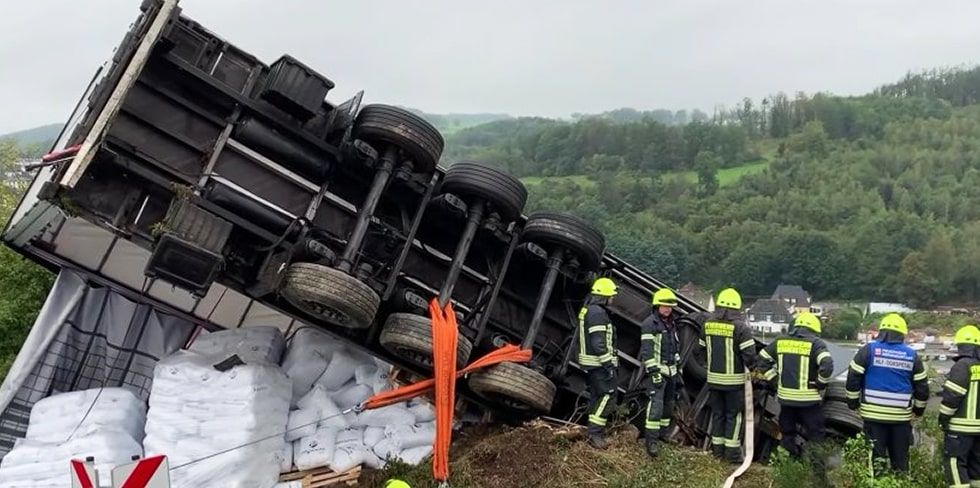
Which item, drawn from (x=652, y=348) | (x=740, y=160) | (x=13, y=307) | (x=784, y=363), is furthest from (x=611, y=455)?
(x=740, y=160)

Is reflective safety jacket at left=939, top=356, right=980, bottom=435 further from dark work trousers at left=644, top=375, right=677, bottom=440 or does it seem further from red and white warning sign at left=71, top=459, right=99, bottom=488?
red and white warning sign at left=71, top=459, right=99, bottom=488

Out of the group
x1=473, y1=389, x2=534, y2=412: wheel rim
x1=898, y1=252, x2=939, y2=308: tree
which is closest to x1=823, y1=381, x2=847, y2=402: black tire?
x1=473, y1=389, x2=534, y2=412: wheel rim

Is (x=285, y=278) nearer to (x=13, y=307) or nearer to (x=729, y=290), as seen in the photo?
(x=729, y=290)

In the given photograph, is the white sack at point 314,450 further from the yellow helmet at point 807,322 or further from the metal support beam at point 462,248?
the yellow helmet at point 807,322

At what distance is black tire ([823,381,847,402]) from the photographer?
643 cm

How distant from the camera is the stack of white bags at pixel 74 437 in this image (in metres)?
5.50

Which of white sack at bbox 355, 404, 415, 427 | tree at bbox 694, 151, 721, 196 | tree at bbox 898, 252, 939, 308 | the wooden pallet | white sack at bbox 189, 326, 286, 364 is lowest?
the wooden pallet

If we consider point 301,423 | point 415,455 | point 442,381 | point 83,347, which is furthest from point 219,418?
point 83,347

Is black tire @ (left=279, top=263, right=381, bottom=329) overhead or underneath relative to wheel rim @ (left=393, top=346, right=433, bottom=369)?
overhead

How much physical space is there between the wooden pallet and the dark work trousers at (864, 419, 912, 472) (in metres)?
3.67

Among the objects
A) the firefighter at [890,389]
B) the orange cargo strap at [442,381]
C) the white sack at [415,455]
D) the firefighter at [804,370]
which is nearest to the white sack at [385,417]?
the orange cargo strap at [442,381]

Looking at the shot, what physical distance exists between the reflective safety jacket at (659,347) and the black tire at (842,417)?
51.6 inches

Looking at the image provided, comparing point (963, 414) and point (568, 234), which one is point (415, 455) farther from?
point (963, 414)

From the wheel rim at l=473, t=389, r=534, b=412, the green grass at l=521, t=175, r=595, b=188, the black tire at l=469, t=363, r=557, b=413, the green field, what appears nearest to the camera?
the black tire at l=469, t=363, r=557, b=413
